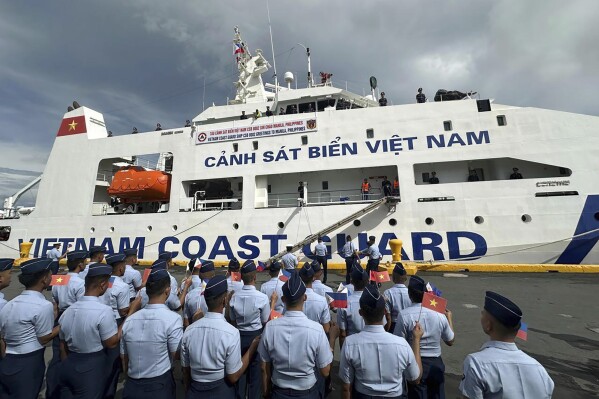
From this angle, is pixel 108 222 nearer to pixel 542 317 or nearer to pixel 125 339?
pixel 125 339

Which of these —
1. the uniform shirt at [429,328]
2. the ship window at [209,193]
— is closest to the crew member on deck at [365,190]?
the ship window at [209,193]

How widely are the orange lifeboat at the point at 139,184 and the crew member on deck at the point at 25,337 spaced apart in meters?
10.4

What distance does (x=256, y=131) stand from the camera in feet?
39.5

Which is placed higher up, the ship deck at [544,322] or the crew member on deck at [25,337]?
the crew member on deck at [25,337]

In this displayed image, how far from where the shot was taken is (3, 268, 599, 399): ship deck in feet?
11.3

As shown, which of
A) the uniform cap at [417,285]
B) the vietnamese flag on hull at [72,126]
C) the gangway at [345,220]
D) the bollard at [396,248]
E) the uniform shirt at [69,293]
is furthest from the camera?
the vietnamese flag on hull at [72,126]

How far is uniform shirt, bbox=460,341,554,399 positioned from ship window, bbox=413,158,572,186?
30.5 feet

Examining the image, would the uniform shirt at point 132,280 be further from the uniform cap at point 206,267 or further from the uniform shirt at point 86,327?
the uniform shirt at point 86,327

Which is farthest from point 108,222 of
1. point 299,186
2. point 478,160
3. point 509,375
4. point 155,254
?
point 478,160

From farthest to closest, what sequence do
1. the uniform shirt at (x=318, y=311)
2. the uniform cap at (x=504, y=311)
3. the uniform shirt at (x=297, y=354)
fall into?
the uniform shirt at (x=318, y=311), the uniform shirt at (x=297, y=354), the uniform cap at (x=504, y=311)

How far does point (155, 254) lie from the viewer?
38.8 ft

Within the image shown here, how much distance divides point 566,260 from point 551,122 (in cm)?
443

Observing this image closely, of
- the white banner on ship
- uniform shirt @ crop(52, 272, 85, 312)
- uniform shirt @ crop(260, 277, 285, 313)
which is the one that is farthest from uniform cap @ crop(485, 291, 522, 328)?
the white banner on ship

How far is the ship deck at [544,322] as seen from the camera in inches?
136
